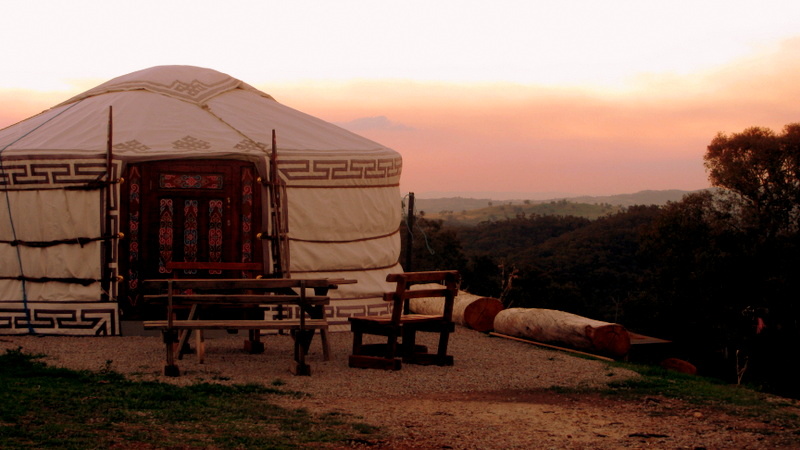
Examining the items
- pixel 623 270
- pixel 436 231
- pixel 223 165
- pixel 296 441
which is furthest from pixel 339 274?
pixel 623 270

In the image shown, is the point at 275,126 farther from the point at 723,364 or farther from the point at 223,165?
the point at 723,364

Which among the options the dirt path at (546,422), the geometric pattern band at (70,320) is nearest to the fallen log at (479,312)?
the geometric pattern band at (70,320)

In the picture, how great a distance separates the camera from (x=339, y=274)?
30.1 feet

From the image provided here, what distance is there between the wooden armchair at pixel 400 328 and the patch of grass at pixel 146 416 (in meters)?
1.22

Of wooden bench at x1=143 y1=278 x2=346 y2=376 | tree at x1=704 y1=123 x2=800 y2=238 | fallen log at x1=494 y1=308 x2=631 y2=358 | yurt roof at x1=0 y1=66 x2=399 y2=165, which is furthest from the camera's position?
tree at x1=704 y1=123 x2=800 y2=238

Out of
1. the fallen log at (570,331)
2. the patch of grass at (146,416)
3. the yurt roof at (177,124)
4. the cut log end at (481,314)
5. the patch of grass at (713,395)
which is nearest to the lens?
the patch of grass at (146,416)

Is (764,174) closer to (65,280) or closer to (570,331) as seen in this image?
(570,331)

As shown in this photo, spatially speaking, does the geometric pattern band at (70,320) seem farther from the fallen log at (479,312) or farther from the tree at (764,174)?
the tree at (764,174)

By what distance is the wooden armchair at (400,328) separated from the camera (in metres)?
6.79

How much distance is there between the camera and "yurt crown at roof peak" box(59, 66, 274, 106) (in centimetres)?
983

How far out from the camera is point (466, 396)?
5.89 m

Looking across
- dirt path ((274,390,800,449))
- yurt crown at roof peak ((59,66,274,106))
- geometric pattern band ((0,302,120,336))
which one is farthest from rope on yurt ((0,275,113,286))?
dirt path ((274,390,800,449))

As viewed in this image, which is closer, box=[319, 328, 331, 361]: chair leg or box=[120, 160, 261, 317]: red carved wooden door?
box=[319, 328, 331, 361]: chair leg

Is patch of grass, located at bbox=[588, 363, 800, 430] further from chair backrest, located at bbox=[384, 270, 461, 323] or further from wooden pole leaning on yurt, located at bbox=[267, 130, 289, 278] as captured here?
wooden pole leaning on yurt, located at bbox=[267, 130, 289, 278]
